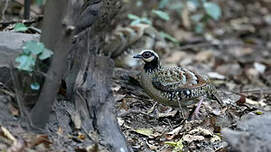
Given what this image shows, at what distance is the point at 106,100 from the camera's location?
4.49m

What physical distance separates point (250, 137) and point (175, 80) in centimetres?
150

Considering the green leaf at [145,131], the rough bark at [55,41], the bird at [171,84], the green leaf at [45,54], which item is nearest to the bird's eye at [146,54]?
the bird at [171,84]

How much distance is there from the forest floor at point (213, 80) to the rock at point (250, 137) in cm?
8

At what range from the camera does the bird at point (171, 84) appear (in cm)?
529

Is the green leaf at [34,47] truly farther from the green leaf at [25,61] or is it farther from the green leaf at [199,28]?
the green leaf at [199,28]

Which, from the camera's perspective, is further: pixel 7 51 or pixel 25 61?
pixel 7 51

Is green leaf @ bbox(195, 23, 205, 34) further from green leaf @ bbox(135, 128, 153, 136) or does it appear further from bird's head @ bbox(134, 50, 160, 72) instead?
green leaf @ bbox(135, 128, 153, 136)

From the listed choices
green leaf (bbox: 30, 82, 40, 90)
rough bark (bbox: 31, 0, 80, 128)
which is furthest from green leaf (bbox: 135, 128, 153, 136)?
green leaf (bbox: 30, 82, 40, 90)

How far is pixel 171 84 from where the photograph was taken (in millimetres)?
5281

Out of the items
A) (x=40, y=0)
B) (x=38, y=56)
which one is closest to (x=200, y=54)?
(x=40, y=0)

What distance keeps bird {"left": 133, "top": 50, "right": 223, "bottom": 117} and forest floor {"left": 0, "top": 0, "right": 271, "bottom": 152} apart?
0.23m

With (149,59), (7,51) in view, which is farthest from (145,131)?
(7,51)

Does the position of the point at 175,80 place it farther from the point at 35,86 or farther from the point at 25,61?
the point at 25,61

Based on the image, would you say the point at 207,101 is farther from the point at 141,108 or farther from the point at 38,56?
the point at 38,56
